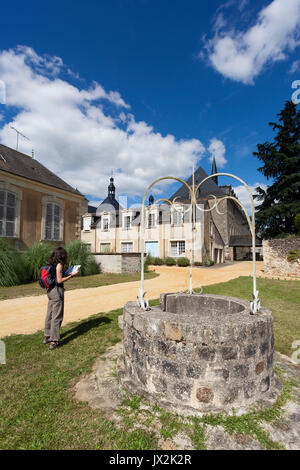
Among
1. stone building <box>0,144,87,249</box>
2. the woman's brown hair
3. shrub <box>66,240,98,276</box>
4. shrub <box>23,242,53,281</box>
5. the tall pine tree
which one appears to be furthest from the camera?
the tall pine tree

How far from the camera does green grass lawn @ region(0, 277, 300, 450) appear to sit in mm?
1802

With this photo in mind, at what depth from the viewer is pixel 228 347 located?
216 cm

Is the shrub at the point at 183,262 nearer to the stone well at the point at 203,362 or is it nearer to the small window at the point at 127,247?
the small window at the point at 127,247

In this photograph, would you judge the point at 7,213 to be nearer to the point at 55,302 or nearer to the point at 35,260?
the point at 35,260

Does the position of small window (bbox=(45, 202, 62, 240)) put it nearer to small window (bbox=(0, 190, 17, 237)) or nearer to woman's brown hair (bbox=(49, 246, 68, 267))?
small window (bbox=(0, 190, 17, 237))

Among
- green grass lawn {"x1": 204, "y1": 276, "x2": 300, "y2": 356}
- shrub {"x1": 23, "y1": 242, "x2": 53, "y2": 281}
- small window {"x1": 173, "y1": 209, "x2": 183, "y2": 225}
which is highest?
small window {"x1": 173, "y1": 209, "x2": 183, "y2": 225}

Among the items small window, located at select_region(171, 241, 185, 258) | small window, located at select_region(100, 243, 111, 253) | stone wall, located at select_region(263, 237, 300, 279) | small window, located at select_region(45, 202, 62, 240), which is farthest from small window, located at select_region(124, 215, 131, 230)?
stone wall, located at select_region(263, 237, 300, 279)

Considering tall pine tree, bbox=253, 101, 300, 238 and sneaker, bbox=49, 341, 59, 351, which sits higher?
tall pine tree, bbox=253, 101, 300, 238

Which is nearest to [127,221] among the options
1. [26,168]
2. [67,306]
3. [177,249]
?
[177,249]

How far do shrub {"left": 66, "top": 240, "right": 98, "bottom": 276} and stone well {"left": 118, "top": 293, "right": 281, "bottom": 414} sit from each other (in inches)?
396

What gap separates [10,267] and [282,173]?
19.9m
